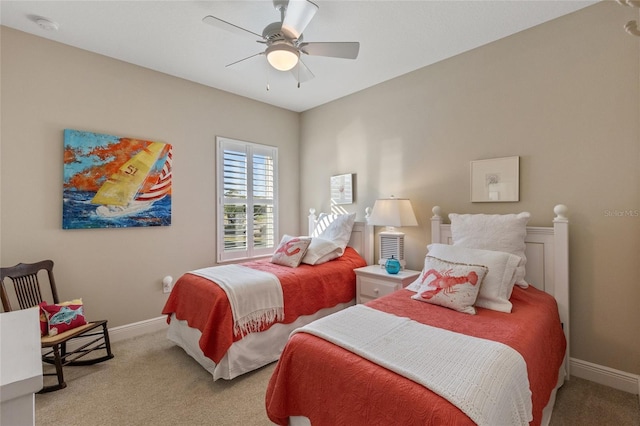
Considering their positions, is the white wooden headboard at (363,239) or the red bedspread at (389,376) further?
the white wooden headboard at (363,239)

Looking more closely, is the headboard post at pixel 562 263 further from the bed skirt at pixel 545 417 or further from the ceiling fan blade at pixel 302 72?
the ceiling fan blade at pixel 302 72

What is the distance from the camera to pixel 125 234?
3119 mm

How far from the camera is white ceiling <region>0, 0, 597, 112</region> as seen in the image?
2.24m

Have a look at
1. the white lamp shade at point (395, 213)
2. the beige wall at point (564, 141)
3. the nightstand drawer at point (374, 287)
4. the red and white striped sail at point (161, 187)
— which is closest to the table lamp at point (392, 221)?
the white lamp shade at point (395, 213)

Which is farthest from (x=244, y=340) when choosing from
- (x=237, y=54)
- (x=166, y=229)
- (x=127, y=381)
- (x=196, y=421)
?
(x=237, y=54)

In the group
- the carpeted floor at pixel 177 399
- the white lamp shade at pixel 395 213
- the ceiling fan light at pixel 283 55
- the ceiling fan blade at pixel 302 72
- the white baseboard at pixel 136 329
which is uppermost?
the ceiling fan blade at pixel 302 72

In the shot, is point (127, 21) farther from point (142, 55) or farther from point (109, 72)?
point (109, 72)

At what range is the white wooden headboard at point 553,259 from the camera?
2.23 meters

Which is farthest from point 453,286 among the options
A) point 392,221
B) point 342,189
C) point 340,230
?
point 342,189

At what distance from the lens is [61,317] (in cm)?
239

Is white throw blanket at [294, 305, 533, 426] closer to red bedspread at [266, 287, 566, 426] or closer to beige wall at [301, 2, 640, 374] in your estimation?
red bedspread at [266, 287, 566, 426]

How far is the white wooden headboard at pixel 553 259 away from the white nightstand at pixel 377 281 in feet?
3.11

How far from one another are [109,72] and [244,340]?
2.85 metres

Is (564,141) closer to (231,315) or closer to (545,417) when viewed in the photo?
(545,417)
